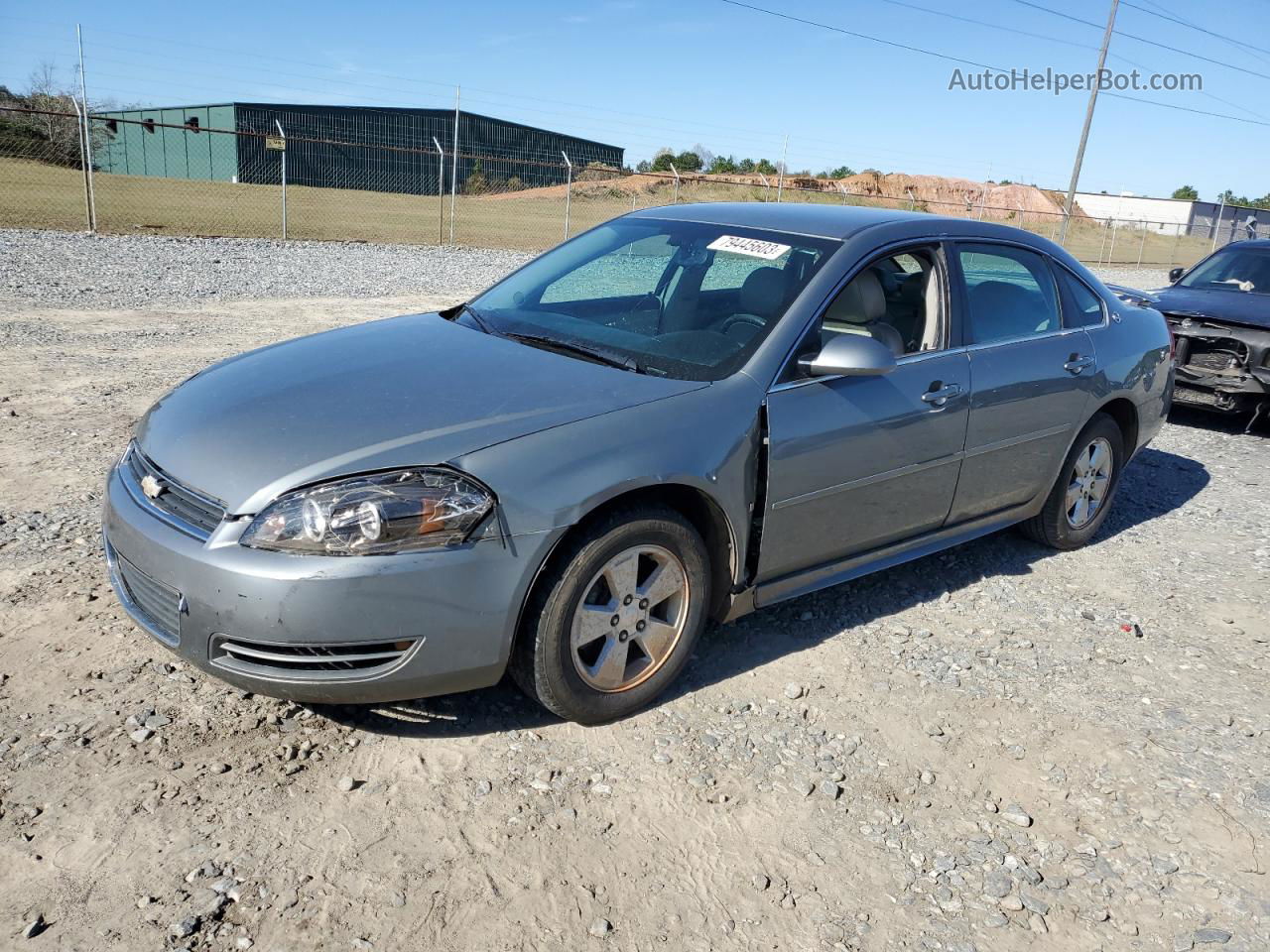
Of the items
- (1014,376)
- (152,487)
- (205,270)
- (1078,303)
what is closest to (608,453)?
(152,487)

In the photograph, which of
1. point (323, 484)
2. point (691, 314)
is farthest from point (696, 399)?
point (323, 484)

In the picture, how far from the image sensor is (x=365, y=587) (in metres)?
2.80

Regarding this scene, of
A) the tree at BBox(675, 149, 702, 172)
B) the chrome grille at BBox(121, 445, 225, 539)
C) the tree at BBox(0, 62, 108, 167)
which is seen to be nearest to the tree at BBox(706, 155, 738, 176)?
the tree at BBox(675, 149, 702, 172)

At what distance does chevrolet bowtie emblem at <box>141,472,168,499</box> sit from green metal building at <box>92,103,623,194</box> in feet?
141

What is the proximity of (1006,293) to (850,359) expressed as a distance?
1556 millimetres

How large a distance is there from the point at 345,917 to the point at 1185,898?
2.29 m

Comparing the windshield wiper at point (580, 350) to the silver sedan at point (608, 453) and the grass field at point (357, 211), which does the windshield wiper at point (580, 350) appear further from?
the grass field at point (357, 211)

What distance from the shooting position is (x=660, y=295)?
4.25 meters

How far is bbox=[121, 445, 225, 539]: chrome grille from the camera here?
2.92 metres

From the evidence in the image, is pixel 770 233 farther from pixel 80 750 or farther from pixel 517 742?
pixel 80 750

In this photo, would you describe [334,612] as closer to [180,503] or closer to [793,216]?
[180,503]

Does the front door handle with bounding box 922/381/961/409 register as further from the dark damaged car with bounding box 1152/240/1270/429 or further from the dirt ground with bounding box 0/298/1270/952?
the dark damaged car with bounding box 1152/240/1270/429

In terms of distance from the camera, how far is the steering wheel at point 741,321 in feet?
12.4

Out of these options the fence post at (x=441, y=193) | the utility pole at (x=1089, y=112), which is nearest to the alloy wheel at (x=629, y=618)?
the fence post at (x=441, y=193)
